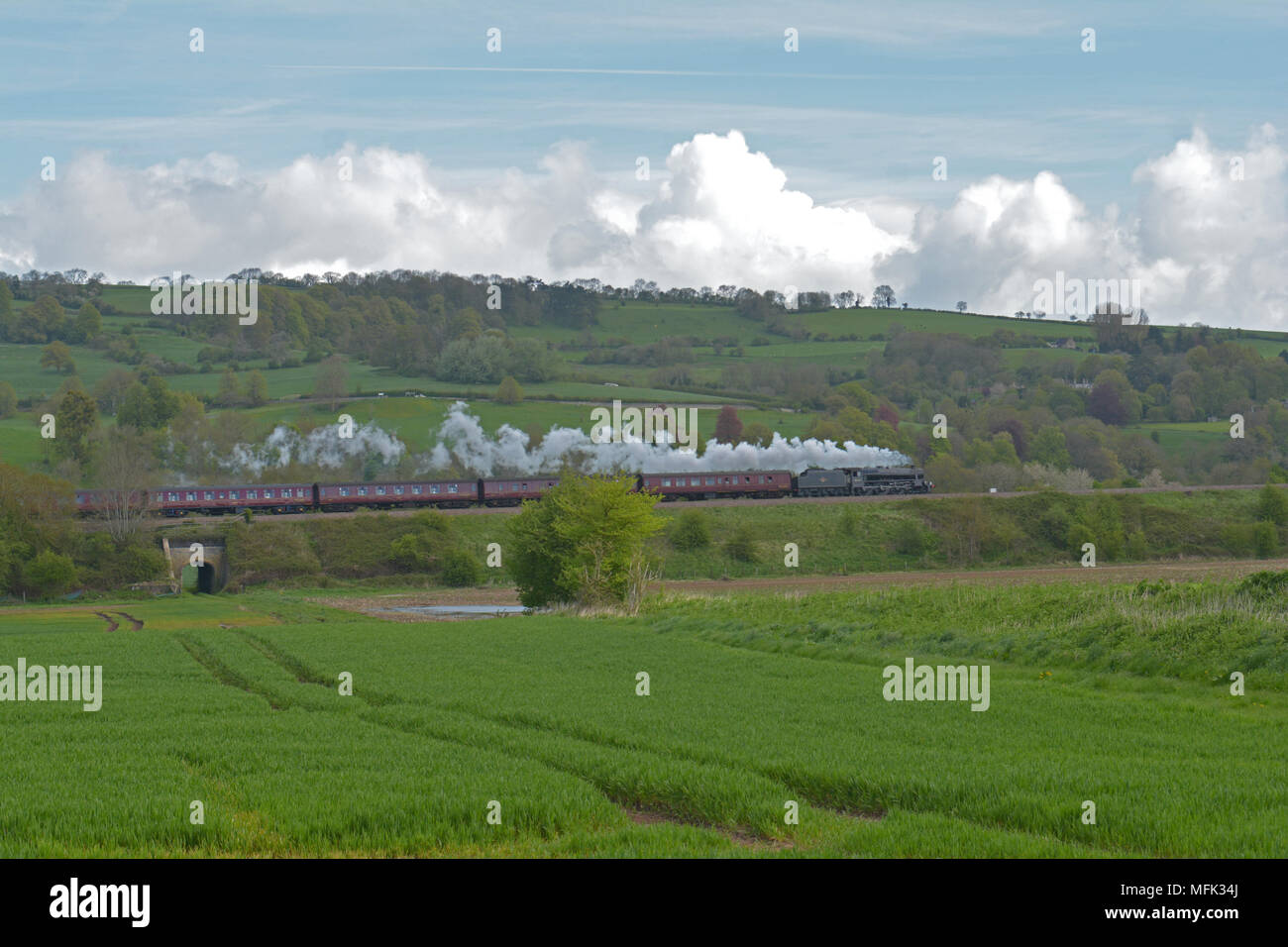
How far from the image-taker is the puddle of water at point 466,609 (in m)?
74.1

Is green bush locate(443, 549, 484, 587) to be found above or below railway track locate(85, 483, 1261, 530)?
below

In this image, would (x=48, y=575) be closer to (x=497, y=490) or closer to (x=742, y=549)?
(x=497, y=490)

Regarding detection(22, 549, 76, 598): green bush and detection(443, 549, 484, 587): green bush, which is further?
detection(443, 549, 484, 587): green bush

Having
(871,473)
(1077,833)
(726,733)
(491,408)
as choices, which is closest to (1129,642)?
(726,733)

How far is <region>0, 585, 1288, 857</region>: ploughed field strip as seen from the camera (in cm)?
1567

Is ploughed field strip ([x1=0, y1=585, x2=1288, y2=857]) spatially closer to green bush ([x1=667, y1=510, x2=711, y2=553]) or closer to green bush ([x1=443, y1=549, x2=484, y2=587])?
green bush ([x1=443, y1=549, x2=484, y2=587])

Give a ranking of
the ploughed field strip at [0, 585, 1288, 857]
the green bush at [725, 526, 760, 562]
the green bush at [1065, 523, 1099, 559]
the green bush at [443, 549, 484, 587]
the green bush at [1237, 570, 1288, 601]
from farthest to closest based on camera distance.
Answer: the green bush at [1065, 523, 1099, 559] → the green bush at [725, 526, 760, 562] → the green bush at [443, 549, 484, 587] → the green bush at [1237, 570, 1288, 601] → the ploughed field strip at [0, 585, 1288, 857]

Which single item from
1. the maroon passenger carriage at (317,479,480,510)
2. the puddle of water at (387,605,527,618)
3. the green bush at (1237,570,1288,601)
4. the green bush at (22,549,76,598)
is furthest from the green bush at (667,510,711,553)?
the green bush at (1237,570,1288,601)

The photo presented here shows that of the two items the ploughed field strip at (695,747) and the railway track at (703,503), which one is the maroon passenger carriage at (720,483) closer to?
the railway track at (703,503)

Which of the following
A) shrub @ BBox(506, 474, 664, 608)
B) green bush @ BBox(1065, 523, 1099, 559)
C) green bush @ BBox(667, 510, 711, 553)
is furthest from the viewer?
green bush @ BBox(1065, 523, 1099, 559)

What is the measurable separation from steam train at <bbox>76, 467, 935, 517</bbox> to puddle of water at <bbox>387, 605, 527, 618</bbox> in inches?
963

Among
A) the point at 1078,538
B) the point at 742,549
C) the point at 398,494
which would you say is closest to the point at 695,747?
the point at 742,549

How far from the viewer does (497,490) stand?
108875mm

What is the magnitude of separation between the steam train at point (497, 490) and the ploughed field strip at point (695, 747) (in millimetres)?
59783
